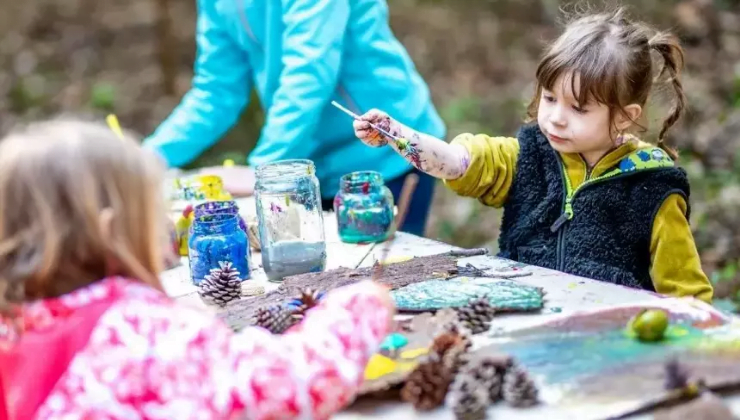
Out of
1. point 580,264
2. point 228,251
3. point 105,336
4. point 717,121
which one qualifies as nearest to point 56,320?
point 105,336

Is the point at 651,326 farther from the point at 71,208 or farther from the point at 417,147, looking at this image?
the point at 71,208

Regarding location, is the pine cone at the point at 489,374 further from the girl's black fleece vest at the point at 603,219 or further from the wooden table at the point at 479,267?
the girl's black fleece vest at the point at 603,219

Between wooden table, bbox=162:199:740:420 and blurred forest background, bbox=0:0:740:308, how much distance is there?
8.70 ft

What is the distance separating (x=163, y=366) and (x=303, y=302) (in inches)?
18.9

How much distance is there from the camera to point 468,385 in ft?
4.31

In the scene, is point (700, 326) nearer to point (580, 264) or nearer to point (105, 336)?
point (580, 264)

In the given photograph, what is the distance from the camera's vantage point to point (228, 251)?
1.91 metres

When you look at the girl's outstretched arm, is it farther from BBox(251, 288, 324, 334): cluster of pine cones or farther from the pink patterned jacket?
the pink patterned jacket

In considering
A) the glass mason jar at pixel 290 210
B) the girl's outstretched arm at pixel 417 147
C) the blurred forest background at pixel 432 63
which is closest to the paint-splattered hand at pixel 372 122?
the girl's outstretched arm at pixel 417 147

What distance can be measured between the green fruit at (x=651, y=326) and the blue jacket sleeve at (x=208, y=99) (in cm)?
154

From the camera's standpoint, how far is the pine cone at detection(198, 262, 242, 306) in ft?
5.84

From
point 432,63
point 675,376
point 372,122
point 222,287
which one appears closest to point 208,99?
point 372,122

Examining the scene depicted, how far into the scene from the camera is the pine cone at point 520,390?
50.9 inches

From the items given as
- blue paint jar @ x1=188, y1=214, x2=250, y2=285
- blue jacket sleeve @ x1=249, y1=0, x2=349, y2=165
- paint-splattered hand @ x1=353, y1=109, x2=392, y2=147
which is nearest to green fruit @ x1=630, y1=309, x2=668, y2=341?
paint-splattered hand @ x1=353, y1=109, x2=392, y2=147
